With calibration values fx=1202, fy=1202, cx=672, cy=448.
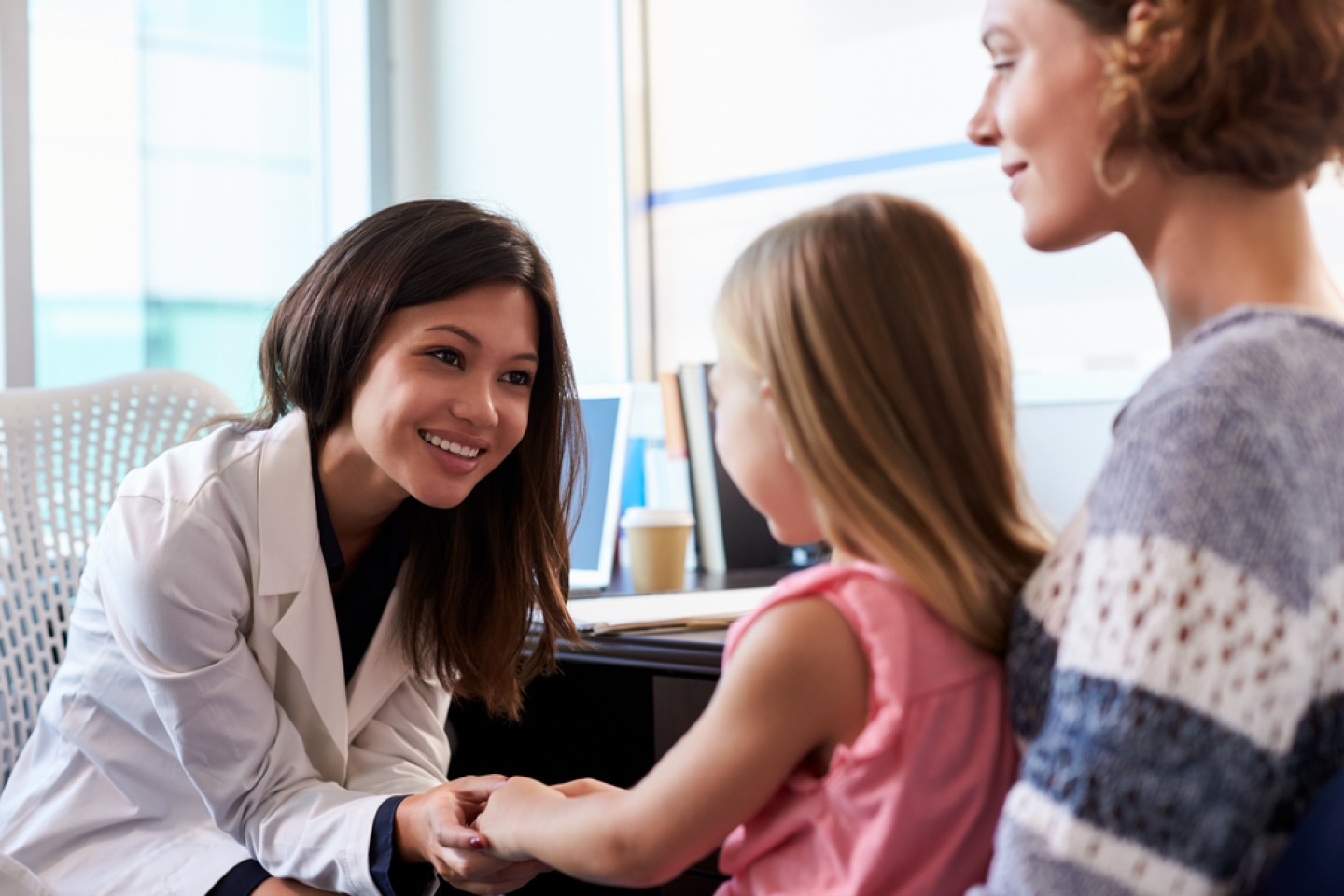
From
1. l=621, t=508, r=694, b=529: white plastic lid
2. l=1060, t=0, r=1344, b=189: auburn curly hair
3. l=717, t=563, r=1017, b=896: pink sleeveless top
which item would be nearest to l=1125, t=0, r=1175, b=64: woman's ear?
l=1060, t=0, r=1344, b=189: auburn curly hair

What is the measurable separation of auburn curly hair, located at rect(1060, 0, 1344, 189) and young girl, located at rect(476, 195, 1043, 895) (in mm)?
139

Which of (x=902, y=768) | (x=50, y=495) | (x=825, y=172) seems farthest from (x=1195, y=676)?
(x=825, y=172)

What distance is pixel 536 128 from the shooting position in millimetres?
2768

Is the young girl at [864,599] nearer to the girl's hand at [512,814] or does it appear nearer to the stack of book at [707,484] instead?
the girl's hand at [512,814]

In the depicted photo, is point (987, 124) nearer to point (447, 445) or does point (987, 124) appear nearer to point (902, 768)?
point (902, 768)

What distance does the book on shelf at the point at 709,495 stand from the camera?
6.37ft

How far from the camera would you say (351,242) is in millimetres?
1318

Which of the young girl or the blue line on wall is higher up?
the blue line on wall

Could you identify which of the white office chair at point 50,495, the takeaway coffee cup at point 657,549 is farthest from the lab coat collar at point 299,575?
the takeaway coffee cup at point 657,549

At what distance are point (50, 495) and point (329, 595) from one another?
22.1 inches

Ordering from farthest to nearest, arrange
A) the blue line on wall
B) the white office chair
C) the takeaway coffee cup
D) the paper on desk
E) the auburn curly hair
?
the blue line on wall → the takeaway coffee cup → the white office chair → the paper on desk → the auburn curly hair

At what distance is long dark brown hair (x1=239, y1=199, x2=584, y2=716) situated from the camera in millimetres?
1281

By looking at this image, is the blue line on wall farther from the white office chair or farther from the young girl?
the young girl

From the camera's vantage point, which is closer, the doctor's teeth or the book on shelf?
the doctor's teeth
